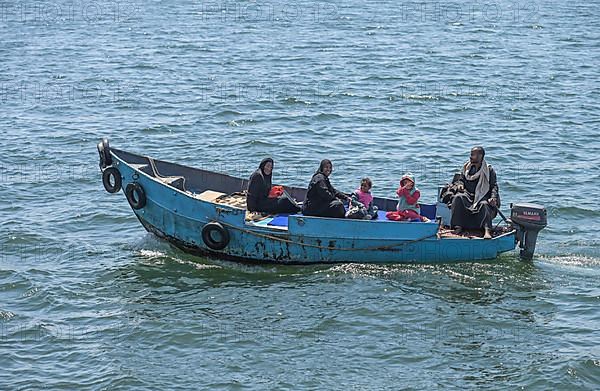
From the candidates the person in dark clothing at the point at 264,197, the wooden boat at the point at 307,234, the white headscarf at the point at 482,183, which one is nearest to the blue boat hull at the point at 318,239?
the wooden boat at the point at 307,234

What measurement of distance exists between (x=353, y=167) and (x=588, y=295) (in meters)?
8.98

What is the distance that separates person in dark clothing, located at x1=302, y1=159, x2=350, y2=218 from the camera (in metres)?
18.8

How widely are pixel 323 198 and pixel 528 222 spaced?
357 centimetres

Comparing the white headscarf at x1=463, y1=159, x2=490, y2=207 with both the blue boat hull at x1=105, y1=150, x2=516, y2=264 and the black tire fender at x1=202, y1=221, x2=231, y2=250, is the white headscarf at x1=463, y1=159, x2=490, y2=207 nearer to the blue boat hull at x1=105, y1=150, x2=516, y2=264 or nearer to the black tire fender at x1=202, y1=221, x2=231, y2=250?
the blue boat hull at x1=105, y1=150, x2=516, y2=264

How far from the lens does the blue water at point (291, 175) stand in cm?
1641

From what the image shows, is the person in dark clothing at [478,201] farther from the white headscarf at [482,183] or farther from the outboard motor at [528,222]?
the outboard motor at [528,222]

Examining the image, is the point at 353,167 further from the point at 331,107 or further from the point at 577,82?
the point at 577,82

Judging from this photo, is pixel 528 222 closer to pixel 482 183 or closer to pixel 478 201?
pixel 478 201

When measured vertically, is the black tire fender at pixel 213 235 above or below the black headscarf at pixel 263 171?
below

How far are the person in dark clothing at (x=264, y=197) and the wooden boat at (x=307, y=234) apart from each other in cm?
19

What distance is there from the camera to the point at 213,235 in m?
19.0

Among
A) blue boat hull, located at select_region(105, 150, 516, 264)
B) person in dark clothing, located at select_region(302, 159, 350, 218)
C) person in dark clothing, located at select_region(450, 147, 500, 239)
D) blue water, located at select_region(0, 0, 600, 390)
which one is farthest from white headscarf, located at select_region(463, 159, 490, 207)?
person in dark clothing, located at select_region(302, 159, 350, 218)

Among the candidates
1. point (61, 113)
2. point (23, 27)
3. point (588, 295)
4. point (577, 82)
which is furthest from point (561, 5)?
point (588, 295)

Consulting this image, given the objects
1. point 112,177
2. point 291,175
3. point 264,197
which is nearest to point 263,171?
point 264,197
